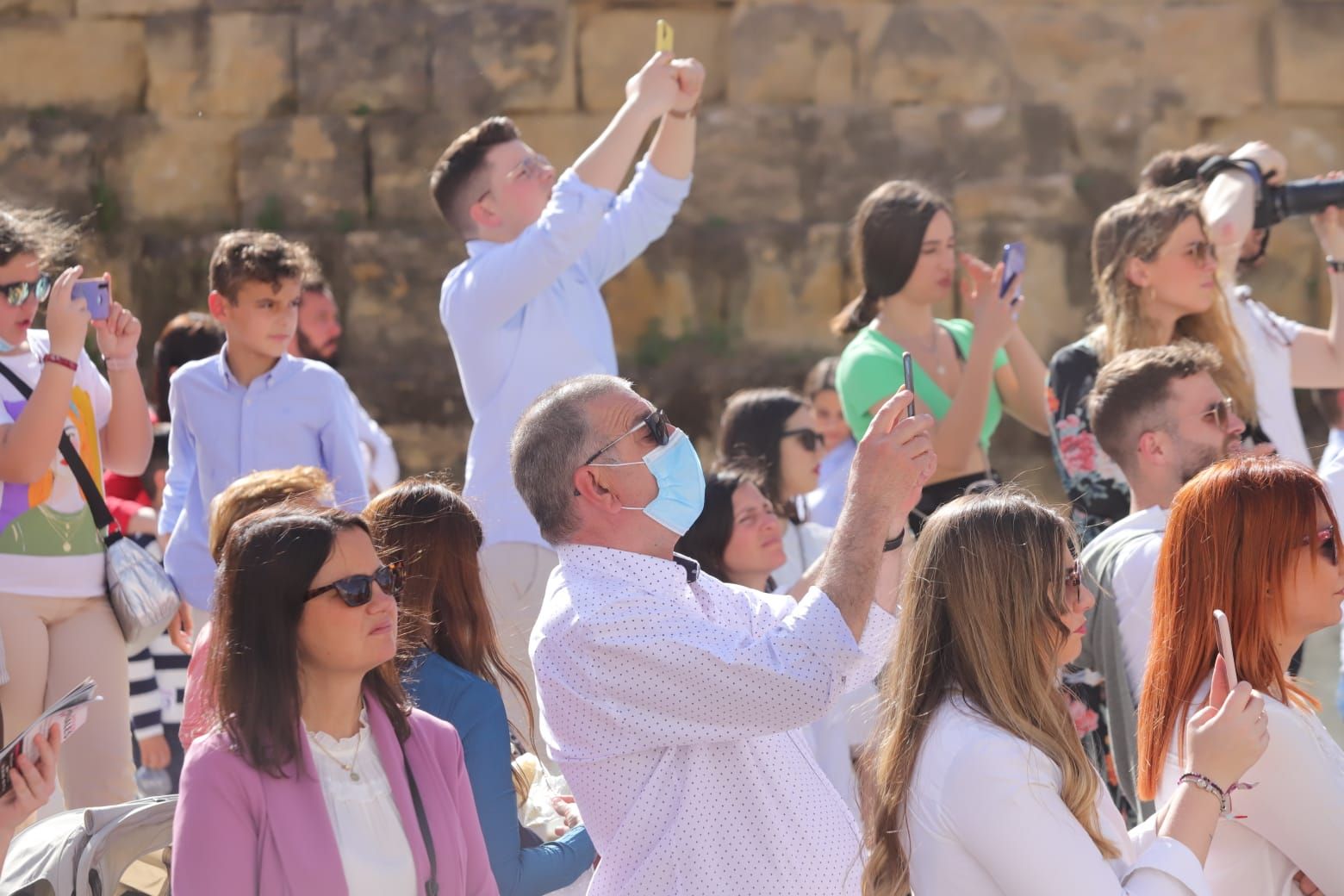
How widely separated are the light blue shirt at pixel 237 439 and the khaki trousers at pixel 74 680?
0.45 meters

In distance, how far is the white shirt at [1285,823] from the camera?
285 centimetres

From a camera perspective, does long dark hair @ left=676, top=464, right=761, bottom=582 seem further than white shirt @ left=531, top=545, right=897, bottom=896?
Yes

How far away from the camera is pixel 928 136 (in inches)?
317

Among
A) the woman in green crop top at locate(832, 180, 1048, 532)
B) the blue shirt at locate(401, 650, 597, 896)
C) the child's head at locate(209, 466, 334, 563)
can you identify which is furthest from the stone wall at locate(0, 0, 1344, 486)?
the blue shirt at locate(401, 650, 597, 896)

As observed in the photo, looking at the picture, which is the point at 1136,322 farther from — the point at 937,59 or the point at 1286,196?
the point at 937,59

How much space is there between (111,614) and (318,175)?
3.96m

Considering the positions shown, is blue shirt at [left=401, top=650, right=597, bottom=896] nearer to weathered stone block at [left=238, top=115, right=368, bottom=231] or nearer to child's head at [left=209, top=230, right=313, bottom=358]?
child's head at [left=209, top=230, right=313, bottom=358]

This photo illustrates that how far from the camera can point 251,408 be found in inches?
188

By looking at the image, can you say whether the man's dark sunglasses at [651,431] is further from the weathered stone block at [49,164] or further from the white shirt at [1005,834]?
the weathered stone block at [49,164]

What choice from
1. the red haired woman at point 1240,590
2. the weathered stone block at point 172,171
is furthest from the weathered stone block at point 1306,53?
the red haired woman at point 1240,590

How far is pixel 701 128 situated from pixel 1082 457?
364cm

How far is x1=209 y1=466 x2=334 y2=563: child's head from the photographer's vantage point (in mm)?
3926

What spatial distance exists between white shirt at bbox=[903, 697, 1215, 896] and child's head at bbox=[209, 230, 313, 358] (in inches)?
104

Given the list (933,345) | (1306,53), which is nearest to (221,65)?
(933,345)
